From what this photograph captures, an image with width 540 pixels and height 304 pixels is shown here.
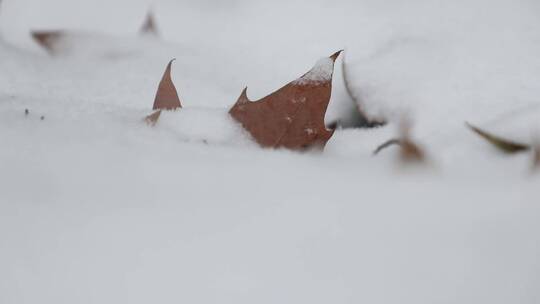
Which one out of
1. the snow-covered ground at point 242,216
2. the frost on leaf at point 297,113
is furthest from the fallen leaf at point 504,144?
the frost on leaf at point 297,113

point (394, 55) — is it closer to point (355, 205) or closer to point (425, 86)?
point (425, 86)

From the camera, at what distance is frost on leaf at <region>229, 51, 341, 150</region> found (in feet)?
2.16

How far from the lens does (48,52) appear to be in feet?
3.58

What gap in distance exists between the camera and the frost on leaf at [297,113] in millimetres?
658

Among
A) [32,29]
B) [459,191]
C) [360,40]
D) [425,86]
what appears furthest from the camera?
[32,29]

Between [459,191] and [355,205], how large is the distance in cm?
8

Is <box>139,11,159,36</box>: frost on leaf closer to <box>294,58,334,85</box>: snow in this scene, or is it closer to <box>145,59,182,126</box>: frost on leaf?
<box>145,59,182,126</box>: frost on leaf

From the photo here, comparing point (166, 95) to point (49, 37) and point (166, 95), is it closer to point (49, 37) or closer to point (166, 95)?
point (166, 95)

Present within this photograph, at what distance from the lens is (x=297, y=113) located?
0.66 m

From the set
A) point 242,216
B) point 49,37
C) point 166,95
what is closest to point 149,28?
point 49,37

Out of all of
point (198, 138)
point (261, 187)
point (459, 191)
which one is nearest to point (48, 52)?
point (198, 138)

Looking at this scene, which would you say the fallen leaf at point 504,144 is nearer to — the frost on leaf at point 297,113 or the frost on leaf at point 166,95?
the frost on leaf at point 297,113

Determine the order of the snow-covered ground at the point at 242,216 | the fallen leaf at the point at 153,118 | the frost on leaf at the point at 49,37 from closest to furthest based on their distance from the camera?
1. the snow-covered ground at the point at 242,216
2. the fallen leaf at the point at 153,118
3. the frost on leaf at the point at 49,37

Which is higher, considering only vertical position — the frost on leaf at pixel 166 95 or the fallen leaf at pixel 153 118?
the fallen leaf at pixel 153 118
